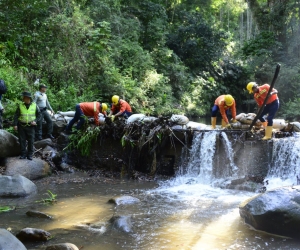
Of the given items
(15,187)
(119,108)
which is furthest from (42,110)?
(15,187)

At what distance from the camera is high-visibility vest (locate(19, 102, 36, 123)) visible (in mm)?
9031

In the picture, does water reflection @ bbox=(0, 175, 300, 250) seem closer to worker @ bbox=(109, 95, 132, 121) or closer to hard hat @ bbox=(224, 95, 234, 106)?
hard hat @ bbox=(224, 95, 234, 106)

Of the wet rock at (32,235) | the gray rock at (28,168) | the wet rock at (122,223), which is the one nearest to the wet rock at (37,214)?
the wet rock at (32,235)

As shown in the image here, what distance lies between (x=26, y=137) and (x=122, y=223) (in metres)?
4.94

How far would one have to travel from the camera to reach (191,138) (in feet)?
33.5

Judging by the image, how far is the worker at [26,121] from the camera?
902 centimetres

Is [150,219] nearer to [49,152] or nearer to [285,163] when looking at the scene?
[285,163]

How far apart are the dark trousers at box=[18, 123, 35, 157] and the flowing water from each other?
101 cm

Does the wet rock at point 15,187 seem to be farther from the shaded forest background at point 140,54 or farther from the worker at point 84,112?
the shaded forest background at point 140,54

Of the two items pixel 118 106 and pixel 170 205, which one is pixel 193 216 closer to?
pixel 170 205

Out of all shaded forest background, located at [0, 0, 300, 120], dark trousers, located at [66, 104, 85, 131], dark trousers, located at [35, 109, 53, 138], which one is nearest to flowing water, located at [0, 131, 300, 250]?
dark trousers, located at [66, 104, 85, 131]

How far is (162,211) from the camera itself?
21.6 ft

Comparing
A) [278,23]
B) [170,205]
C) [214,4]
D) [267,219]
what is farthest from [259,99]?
[214,4]

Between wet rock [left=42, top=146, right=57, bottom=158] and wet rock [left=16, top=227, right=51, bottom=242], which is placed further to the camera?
wet rock [left=42, top=146, right=57, bottom=158]
